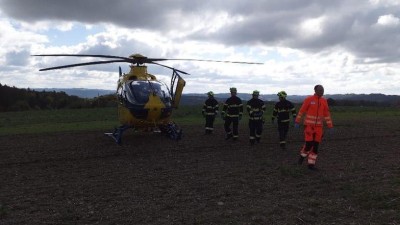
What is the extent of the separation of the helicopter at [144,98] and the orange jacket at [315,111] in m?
6.06

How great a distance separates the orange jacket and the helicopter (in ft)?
19.9

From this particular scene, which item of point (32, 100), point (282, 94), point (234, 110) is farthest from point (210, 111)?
point (32, 100)

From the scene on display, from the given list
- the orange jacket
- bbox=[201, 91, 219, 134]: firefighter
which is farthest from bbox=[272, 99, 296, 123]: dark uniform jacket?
bbox=[201, 91, 219, 134]: firefighter

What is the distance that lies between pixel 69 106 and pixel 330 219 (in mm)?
46145

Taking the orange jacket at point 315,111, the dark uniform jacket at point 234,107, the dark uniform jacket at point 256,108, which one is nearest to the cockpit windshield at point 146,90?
the dark uniform jacket at point 234,107

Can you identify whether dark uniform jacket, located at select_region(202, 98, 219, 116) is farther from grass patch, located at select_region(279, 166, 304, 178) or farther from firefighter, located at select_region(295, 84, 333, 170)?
grass patch, located at select_region(279, 166, 304, 178)

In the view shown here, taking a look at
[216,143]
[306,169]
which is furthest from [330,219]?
[216,143]

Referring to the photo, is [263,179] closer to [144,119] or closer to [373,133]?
[144,119]

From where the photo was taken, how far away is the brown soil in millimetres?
6629

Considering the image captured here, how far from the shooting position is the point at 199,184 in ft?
28.7

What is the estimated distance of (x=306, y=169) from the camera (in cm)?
1023

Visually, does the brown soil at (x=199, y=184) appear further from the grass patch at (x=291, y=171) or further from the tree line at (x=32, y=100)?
the tree line at (x=32, y=100)

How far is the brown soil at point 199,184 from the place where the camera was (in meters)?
6.63

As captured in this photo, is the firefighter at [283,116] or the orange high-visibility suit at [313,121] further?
the firefighter at [283,116]
